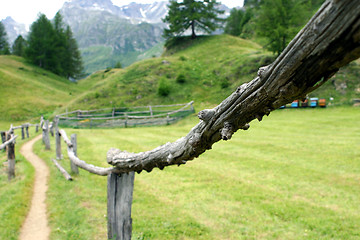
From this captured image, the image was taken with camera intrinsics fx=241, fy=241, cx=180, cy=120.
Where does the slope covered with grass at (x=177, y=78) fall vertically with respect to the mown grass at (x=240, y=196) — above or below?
above

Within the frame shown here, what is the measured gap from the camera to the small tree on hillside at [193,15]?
4650 cm

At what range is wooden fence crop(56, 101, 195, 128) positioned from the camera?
24.6 metres

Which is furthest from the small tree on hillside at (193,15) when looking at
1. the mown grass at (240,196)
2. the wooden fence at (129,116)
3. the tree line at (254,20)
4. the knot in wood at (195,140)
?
the knot in wood at (195,140)

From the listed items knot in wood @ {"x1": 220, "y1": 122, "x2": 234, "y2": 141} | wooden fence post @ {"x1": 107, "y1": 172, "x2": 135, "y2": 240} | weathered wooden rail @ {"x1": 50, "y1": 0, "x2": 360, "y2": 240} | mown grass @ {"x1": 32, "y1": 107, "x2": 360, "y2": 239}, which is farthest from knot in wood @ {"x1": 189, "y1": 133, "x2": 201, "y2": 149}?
mown grass @ {"x1": 32, "y1": 107, "x2": 360, "y2": 239}

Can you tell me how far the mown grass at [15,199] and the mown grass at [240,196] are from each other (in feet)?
2.40

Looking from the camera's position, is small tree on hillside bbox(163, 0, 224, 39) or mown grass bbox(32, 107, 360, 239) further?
small tree on hillside bbox(163, 0, 224, 39)

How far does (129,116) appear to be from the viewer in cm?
2452

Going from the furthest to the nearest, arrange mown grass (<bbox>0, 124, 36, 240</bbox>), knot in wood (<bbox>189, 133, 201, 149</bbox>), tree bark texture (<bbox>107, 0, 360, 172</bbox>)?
mown grass (<bbox>0, 124, 36, 240</bbox>), knot in wood (<bbox>189, 133, 201, 149</bbox>), tree bark texture (<bbox>107, 0, 360, 172</bbox>)

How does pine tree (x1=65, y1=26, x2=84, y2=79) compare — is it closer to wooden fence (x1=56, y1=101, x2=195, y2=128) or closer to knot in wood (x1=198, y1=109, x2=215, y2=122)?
wooden fence (x1=56, y1=101, x2=195, y2=128)

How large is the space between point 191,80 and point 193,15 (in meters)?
20.2

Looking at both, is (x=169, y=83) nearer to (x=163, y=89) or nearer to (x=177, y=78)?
(x=177, y=78)

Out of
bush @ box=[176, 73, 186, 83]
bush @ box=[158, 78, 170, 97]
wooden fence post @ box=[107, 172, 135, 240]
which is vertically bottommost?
wooden fence post @ box=[107, 172, 135, 240]

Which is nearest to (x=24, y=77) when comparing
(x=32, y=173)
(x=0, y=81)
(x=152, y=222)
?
(x=0, y=81)

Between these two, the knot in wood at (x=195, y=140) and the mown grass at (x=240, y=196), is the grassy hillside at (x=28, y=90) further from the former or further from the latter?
the knot in wood at (x=195, y=140)
